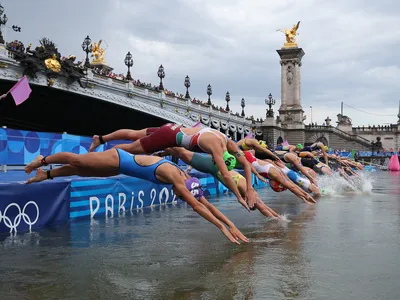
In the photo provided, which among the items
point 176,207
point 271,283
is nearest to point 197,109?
point 176,207

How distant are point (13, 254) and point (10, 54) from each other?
3327cm

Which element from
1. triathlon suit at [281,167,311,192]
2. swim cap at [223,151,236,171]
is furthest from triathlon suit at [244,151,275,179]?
swim cap at [223,151,236,171]

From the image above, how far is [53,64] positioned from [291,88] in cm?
5004

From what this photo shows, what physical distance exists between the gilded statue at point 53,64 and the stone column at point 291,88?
48.8 metres

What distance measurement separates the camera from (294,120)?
3253 inches

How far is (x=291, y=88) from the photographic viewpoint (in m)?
82.1

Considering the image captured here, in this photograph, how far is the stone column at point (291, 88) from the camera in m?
81.2

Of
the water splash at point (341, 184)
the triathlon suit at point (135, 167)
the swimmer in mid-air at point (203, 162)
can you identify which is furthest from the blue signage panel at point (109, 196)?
the water splash at point (341, 184)

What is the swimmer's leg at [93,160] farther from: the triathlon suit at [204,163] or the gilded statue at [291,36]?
the gilded statue at [291,36]

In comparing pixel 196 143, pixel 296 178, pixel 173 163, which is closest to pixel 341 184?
pixel 296 178

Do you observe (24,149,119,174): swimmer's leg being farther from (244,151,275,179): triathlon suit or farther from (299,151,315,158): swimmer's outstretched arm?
(299,151,315,158): swimmer's outstretched arm

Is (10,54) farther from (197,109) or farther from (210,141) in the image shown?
(210,141)

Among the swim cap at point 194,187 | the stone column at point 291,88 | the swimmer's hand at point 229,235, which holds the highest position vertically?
the stone column at point 291,88

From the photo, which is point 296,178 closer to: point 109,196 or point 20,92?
point 109,196
